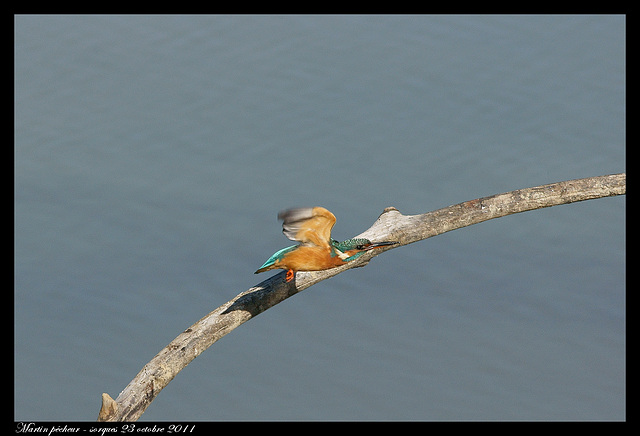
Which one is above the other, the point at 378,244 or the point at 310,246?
the point at 378,244

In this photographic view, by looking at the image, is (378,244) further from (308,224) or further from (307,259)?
(308,224)

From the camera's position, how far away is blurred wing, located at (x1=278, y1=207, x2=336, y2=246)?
5.19 m

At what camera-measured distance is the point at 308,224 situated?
5.30 meters

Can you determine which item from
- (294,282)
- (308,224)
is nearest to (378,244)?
(294,282)

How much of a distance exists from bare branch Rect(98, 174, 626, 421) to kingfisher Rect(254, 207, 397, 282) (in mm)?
255

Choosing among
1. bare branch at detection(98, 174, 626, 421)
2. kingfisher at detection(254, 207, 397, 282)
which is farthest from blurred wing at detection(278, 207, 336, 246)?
bare branch at detection(98, 174, 626, 421)

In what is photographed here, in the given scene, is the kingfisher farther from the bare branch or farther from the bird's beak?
the bare branch

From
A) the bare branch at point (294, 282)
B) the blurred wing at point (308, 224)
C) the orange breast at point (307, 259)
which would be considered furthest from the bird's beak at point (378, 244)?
the blurred wing at point (308, 224)

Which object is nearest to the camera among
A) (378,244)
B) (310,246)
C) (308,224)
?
(308,224)

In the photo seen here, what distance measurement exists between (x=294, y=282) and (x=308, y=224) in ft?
2.29

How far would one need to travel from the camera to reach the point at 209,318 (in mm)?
5578

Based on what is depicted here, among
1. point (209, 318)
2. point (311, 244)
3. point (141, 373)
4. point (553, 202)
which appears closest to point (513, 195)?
point (553, 202)

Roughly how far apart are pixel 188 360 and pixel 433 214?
86.1 inches
